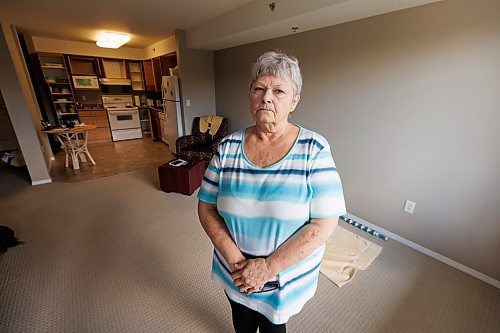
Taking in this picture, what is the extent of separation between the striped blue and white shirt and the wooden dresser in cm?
645

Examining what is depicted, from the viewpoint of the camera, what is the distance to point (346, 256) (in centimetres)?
198

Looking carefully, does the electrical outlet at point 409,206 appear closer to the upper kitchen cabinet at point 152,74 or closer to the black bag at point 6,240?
the black bag at point 6,240

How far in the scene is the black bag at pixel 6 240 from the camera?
6.63 feet

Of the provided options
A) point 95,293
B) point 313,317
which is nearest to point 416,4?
point 313,317

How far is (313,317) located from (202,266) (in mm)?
927

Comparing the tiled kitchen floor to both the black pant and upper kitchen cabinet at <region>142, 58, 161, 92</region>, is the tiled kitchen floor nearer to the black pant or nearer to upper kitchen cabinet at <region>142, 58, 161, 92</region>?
upper kitchen cabinet at <region>142, 58, 161, 92</region>

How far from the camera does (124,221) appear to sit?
8.25ft

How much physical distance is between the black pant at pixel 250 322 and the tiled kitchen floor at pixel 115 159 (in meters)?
3.68

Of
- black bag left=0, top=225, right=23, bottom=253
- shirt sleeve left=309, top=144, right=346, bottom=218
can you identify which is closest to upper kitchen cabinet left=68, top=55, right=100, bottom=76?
black bag left=0, top=225, right=23, bottom=253

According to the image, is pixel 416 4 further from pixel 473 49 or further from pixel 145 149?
pixel 145 149

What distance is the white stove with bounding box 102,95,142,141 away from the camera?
598 cm

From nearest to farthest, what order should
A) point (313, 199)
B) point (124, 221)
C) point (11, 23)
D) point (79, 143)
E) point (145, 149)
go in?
point (313, 199) → point (124, 221) → point (11, 23) → point (79, 143) → point (145, 149)

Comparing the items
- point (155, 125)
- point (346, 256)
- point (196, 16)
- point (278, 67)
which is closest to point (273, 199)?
point (278, 67)

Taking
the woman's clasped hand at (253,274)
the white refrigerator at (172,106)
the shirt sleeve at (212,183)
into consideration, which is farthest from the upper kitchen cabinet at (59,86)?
the woman's clasped hand at (253,274)
